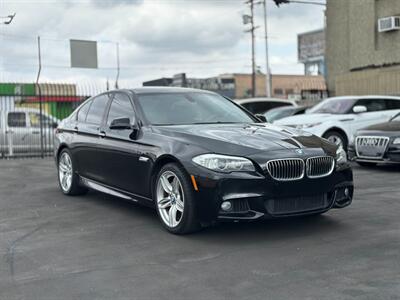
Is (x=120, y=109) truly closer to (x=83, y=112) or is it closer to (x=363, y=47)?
(x=83, y=112)

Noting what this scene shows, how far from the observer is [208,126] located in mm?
6043

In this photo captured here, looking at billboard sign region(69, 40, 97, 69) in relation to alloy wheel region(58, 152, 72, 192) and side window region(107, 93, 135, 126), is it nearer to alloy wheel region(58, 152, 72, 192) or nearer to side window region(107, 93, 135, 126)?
alloy wheel region(58, 152, 72, 192)

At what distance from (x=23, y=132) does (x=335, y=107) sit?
29.4 ft

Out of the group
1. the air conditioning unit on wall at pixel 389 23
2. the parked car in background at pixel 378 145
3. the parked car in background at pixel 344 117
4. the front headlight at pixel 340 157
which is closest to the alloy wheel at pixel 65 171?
the front headlight at pixel 340 157

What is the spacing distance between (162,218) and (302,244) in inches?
58.4

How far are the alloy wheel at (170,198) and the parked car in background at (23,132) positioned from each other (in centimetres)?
1088

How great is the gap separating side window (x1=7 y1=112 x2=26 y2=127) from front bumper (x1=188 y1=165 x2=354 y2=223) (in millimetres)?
12202

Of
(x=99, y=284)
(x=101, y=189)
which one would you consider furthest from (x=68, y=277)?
(x=101, y=189)

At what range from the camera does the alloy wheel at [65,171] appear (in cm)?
806

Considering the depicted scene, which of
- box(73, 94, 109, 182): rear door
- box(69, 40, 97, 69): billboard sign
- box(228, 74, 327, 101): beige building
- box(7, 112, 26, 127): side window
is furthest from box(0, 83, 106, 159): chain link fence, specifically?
box(228, 74, 327, 101): beige building

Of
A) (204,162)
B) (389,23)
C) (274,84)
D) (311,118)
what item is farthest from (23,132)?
(274,84)

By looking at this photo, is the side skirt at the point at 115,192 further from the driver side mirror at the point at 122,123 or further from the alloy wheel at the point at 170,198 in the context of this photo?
the driver side mirror at the point at 122,123

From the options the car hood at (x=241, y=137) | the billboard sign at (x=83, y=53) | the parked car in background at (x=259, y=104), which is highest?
the billboard sign at (x=83, y=53)

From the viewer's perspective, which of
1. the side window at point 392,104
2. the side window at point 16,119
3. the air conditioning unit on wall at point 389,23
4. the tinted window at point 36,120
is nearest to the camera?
the side window at point 392,104
